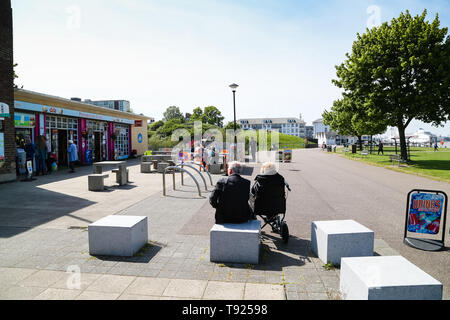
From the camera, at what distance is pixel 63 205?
27.5 feet

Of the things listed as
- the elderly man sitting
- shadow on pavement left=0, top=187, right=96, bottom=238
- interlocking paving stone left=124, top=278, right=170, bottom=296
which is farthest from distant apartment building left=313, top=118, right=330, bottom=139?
→ interlocking paving stone left=124, top=278, right=170, bottom=296

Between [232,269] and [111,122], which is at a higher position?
[111,122]

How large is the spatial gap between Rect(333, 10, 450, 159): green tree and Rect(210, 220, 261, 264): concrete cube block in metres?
20.5

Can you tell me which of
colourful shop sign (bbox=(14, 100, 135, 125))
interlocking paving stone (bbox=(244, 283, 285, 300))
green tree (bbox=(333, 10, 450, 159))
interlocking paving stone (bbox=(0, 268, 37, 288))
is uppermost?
green tree (bbox=(333, 10, 450, 159))

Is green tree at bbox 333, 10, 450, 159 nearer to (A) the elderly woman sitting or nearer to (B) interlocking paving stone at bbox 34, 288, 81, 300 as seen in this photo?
(A) the elderly woman sitting

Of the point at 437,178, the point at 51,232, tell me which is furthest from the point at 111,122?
the point at 437,178

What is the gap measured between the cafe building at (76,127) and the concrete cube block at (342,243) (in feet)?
51.1

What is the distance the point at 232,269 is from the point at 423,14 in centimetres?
2528

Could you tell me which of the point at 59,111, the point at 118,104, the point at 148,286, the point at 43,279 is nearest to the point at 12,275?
the point at 43,279

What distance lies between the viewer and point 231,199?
15.9 feet

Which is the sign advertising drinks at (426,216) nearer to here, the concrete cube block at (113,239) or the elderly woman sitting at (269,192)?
the elderly woman sitting at (269,192)

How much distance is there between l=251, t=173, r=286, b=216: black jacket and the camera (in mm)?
5449

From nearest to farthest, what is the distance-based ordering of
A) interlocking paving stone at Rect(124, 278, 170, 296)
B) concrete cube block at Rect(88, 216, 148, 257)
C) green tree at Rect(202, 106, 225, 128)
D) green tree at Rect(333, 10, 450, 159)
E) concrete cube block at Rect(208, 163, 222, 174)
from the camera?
interlocking paving stone at Rect(124, 278, 170, 296) < concrete cube block at Rect(88, 216, 148, 257) < concrete cube block at Rect(208, 163, 222, 174) < green tree at Rect(333, 10, 450, 159) < green tree at Rect(202, 106, 225, 128)
